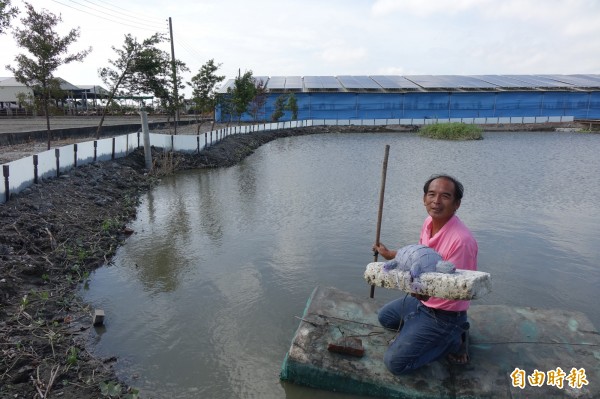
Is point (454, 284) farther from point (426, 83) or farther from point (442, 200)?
point (426, 83)

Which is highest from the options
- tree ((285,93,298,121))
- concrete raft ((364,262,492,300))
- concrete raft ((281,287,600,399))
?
tree ((285,93,298,121))

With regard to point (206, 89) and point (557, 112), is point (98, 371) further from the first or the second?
point (557, 112)

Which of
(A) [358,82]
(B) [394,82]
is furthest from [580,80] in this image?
(A) [358,82]

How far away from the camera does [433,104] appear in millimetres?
46094

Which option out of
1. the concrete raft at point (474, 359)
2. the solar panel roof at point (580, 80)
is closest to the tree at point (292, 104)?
the solar panel roof at point (580, 80)

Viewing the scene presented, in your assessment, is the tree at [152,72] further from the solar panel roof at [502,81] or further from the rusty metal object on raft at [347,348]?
the solar panel roof at [502,81]

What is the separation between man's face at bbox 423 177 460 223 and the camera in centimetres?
352

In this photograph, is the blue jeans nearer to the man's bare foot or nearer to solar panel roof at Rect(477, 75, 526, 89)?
the man's bare foot

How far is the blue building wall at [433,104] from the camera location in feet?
151

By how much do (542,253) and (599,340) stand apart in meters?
4.12

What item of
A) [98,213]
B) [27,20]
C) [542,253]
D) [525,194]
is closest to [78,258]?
[98,213]

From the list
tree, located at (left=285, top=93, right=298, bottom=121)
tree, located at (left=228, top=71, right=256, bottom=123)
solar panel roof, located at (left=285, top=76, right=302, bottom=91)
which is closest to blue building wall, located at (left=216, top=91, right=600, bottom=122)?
solar panel roof, located at (left=285, top=76, right=302, bottom=91)

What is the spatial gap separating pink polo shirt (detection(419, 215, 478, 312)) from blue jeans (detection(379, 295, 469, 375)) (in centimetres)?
→ 10

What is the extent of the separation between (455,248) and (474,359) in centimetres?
116
